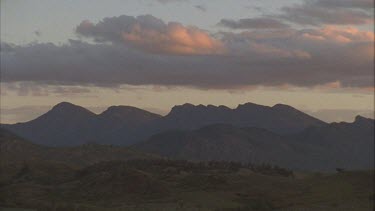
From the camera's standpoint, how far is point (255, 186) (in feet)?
398

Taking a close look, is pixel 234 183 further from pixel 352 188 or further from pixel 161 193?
pixel 352 188

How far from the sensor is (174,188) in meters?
123

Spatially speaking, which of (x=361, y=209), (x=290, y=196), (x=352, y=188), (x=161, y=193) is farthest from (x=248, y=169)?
(x=361, y=209)

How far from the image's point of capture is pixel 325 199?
8781 cm

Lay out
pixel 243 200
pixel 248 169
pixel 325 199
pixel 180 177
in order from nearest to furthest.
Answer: pixel 325 199, pixel 243 200, pixel 180 177, pixel 248 169

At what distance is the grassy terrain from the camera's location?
8788 centimetres

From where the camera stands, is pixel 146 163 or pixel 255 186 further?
pixel 146 163

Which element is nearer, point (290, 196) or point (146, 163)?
point (290, 196)

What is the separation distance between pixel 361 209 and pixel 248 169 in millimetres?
79395

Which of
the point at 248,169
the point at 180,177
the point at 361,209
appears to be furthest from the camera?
the point at 248,169

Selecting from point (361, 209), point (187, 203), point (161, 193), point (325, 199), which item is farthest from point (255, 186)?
point (361, 209)

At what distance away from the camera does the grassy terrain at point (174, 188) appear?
288 ft

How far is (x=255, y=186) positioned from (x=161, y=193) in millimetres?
16899

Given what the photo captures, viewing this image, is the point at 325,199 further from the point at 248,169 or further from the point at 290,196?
the point at 248,169
